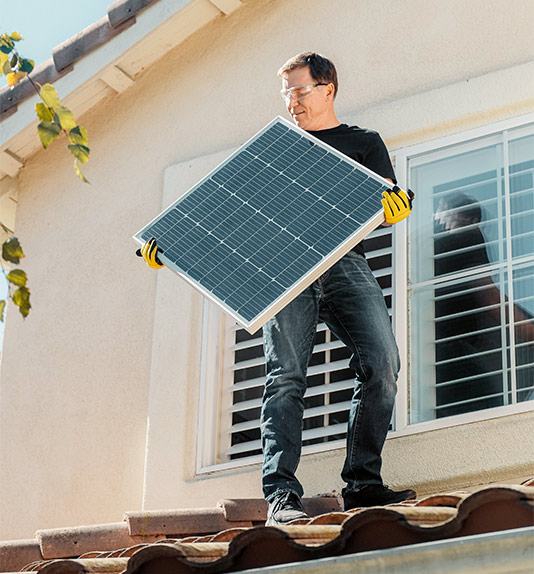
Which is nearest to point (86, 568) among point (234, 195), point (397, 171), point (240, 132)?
point (234, 195)

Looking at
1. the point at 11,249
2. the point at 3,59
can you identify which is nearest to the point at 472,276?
the point at 3,59

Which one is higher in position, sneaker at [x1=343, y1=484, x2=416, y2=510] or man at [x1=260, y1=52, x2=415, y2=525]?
man at [x1=260, y1=52, x2=415, y2=525]

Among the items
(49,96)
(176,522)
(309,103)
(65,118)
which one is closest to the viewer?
(65,118)

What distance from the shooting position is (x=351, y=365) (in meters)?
6.15

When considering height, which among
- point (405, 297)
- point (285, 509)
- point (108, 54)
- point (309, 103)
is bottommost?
point (285, 509)

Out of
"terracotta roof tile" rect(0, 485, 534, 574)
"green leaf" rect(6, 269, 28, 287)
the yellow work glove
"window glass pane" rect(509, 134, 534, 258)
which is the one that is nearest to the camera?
"green leaf" rect(6, 269, 28, 287)

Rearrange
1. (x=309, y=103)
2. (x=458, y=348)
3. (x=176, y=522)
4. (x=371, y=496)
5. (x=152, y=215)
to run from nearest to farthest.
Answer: (x=371, y=496) < (x=176, y=522) < (x=309, y=103) < (x=458, y=348) < (x=152, y=215)

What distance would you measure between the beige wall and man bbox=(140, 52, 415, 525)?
69cm

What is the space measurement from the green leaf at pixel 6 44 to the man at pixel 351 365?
210 cm

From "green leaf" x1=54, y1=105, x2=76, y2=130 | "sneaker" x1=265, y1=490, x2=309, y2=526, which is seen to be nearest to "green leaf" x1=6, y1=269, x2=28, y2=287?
"green leaf" x1=54, y1=105, x2=76, y2=130

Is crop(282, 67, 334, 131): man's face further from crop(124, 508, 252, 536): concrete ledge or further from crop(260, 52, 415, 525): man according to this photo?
crop(124, 508, 252, 536): concrete ledge

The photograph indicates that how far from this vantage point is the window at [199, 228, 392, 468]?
7277mm

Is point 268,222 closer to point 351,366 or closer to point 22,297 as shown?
point 351,366

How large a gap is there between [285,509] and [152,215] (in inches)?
120
